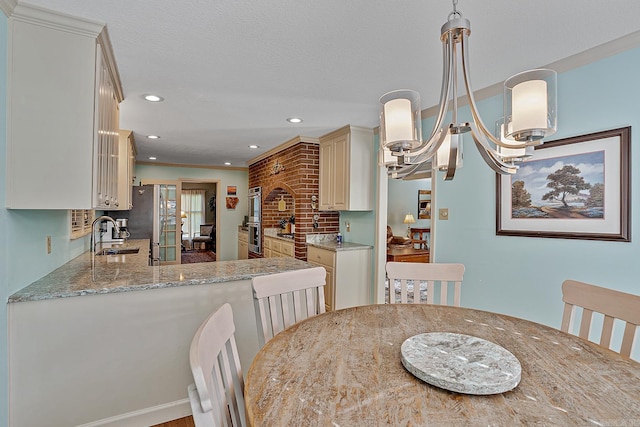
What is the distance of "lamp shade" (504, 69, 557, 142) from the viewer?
111 centimetres

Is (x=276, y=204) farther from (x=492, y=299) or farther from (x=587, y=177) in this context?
(x=587, y=177)

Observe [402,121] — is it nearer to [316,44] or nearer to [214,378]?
[316,44]

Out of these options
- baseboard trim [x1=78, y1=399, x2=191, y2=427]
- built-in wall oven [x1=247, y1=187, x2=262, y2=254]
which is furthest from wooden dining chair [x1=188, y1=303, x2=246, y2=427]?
built-in wall oven [x1=247, y1=187, x2=262, y2=254]

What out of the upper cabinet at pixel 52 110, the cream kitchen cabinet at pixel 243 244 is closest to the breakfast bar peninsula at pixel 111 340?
the upper cabinet at pixel 52 110

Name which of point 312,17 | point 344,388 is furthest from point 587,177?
point 344,388

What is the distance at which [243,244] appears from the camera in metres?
7.25

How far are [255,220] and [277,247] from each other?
3.80 ft

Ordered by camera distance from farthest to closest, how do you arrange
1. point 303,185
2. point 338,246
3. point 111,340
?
point 303,185, point 338,246, point 111,340

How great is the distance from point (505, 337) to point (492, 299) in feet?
4.52

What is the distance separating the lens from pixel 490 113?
2.61 metres

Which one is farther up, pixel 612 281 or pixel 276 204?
pixel 276 204

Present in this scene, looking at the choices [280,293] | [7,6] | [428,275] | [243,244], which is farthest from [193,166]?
[428,275]

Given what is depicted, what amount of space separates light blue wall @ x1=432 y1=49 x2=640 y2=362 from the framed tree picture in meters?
0.05

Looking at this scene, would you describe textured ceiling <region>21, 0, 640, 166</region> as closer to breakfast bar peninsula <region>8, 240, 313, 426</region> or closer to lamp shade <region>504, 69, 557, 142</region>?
lamp shade <region>504, 69, 557, 142</region>
